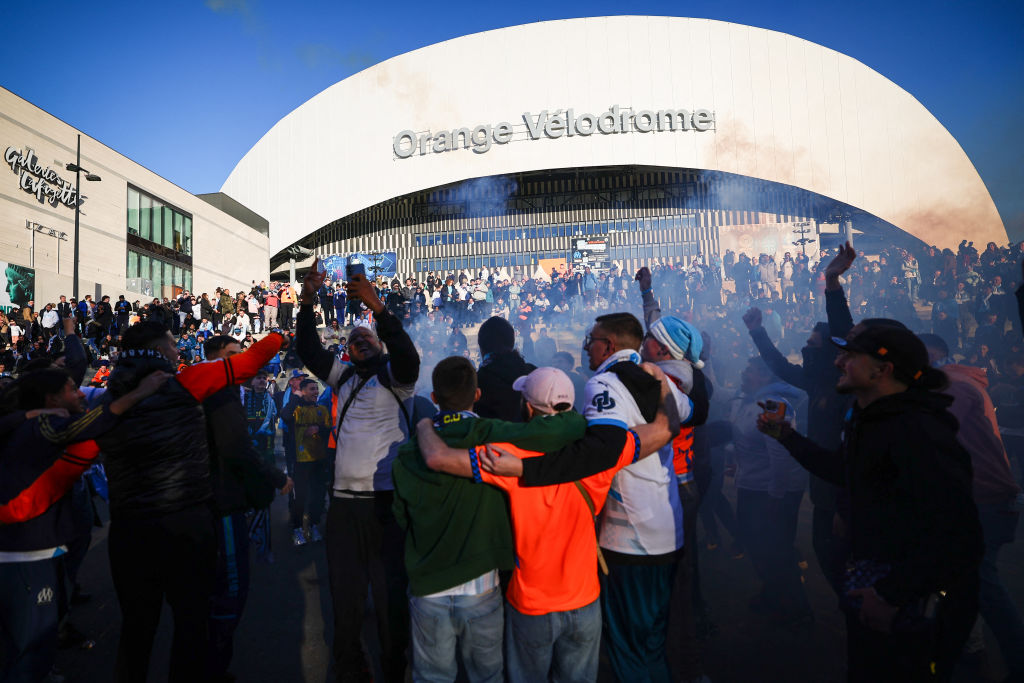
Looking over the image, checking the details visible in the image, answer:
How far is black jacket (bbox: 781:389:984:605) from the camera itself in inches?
66.9

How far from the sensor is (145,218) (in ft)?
87.3

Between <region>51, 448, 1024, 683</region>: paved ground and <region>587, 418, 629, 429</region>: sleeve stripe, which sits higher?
<region>587, 418, 629, 429</region>: sleeve stripe

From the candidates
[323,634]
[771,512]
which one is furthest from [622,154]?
[323,634]

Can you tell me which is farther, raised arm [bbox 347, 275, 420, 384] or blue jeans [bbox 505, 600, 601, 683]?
raised arm [bbox 347, 275, 420, 384]

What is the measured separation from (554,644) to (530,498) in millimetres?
577

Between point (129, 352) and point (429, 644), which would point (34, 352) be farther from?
point (429, 644)

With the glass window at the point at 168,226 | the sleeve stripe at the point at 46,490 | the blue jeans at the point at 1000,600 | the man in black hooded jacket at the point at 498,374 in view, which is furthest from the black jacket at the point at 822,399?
the glass window at the point at 168,226

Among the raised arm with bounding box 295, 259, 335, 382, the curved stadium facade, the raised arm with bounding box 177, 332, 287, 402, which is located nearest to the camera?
the raised arm with bounding box 177, 332, 287, 402

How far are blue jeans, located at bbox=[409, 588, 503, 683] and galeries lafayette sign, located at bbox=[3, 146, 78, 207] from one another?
2552cm

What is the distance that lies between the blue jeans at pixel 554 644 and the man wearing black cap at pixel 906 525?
2.83 feet

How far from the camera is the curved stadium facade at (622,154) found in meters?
30.8

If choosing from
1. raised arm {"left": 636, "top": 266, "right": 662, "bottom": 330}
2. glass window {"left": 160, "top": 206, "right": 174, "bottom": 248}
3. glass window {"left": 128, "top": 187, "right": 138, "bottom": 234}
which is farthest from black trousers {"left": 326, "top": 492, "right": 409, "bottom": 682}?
glass window {"left": 160, "top": 206, "right": 174, "bottom": 248}

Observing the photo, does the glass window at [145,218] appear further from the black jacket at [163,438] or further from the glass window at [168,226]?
the black jacket at [163,438]

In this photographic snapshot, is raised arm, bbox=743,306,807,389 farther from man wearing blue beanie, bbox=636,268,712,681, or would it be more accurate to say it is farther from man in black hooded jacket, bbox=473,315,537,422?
man in black hooded jacket, bbox=473,315,537,422
